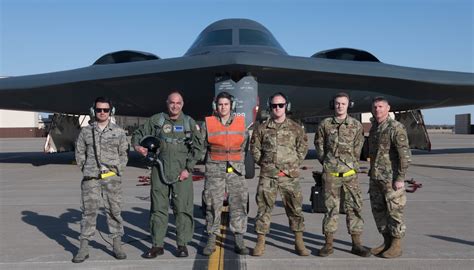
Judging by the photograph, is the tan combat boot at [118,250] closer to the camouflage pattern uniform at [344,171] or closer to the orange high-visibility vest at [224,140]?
the orange high-visibility vest at [224,140]

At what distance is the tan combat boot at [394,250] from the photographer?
5148 mm

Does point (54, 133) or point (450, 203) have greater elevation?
point (54, 133)

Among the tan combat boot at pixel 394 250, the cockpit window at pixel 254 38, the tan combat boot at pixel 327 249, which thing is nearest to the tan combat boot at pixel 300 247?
the tan combat boot at pixel 327 249

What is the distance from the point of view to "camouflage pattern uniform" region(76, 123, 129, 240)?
521 centimetres

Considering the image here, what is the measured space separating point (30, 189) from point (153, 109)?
8.12m

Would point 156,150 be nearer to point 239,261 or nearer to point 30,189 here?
point 239,261

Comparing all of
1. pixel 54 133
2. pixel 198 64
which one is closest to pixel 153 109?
pixel 54 133

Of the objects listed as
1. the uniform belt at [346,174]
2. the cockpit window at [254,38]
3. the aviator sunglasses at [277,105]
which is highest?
the cockpit window at [254,38]

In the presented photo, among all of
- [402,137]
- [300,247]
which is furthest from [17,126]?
[402,137]

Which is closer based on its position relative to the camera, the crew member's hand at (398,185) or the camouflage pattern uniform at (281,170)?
the crew member's hand at (398,185)

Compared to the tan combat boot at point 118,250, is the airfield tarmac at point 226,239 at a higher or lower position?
lower

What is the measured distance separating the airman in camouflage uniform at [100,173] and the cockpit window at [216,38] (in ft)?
36.9

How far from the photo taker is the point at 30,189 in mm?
10922

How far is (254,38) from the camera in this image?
16406 mm
